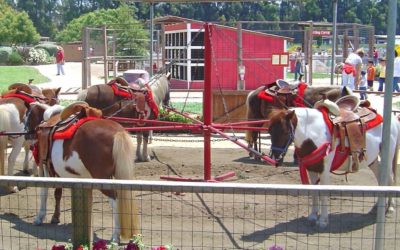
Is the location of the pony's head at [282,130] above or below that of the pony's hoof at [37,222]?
above

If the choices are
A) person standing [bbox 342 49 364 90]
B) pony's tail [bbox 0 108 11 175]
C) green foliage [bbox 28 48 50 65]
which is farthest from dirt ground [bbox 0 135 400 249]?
green foliage [bbox 28 48 50 65]

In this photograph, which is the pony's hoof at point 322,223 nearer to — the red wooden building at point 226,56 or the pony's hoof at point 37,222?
the pony's hoof at point 37,222

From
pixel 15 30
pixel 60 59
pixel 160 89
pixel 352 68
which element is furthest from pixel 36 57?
pixel 160 89

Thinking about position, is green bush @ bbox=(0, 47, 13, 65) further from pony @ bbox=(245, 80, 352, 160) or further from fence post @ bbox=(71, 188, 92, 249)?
fence post @ bbox=(71, 188, 92, 249)

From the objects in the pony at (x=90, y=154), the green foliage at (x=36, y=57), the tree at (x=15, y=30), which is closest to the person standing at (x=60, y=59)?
the green foliage at (x=36, y=57)

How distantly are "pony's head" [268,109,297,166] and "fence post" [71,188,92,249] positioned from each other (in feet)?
10.4

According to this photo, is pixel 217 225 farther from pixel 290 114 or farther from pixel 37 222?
pixel 37 222

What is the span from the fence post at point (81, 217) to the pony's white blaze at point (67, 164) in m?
2.07

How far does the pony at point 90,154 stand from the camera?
5.80m

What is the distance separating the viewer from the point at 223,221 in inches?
273

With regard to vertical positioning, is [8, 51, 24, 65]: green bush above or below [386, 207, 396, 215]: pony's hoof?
above

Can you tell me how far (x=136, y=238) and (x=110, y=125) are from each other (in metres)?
2.36

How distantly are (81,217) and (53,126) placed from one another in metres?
2.60

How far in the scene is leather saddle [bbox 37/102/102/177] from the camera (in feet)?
21.5
